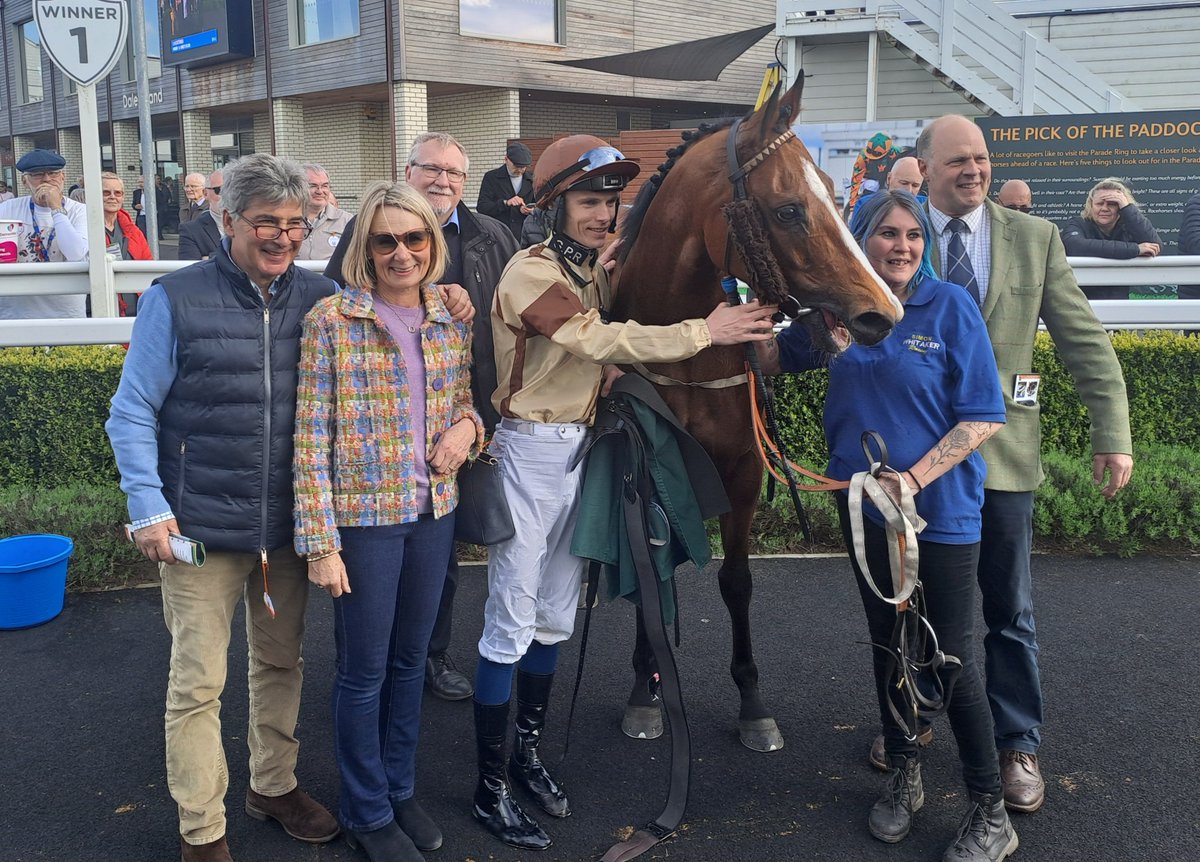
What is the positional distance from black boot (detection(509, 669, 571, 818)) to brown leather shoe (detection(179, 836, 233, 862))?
884mm

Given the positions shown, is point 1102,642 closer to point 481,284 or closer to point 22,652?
point 481,284

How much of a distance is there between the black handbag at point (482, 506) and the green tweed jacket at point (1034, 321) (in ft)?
4.65

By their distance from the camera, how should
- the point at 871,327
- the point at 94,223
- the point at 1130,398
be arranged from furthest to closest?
the point at 1130,398
the point at 94,223
the point at 871,327

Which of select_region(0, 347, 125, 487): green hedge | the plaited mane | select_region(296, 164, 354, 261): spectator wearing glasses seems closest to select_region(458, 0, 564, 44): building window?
select_region(296, 164, 354, 261): spectator wearing glasses

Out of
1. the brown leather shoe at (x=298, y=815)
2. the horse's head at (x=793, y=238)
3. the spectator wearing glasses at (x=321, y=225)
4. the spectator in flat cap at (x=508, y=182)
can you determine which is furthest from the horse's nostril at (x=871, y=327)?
the spectator in flat cap at (x=508, y=182)

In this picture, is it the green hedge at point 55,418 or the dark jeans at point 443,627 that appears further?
the green hedge at point 55,418

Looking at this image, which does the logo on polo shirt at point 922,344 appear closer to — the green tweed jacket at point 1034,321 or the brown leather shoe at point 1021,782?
the green tweed jacket at point 1034,321

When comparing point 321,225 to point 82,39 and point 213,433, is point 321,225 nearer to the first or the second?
point 82,39

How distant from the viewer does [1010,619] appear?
3.12 m

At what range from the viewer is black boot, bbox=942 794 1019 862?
110 inches

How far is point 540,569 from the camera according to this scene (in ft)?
9.91

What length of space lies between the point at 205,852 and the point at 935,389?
2.28 meters

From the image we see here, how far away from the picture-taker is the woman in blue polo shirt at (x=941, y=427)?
9.04ft

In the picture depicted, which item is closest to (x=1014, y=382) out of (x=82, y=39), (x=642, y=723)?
(x=642, y=723)
